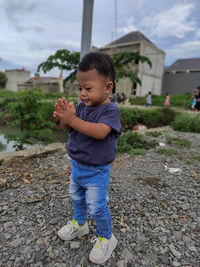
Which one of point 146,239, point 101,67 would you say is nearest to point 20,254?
point 146,239

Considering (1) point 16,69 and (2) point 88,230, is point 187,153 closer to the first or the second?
(2) point 88,230

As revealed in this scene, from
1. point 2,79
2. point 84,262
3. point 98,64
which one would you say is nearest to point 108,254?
point 84,262

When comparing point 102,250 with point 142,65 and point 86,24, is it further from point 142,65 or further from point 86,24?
point 142,65

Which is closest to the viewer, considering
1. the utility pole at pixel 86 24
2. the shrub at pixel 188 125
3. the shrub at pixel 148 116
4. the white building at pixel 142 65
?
the utility pole at pixel 86 24

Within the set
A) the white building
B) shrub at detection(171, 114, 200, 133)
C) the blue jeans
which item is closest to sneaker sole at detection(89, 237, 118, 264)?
the blue jeans

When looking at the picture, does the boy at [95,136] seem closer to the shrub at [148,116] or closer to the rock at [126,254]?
the rock at [126,254]

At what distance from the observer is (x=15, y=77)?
37.8m

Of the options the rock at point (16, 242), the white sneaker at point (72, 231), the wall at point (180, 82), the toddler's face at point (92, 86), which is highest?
the wall at point (180, 82)

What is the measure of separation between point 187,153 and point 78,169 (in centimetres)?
343

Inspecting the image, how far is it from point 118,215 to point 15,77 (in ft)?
138

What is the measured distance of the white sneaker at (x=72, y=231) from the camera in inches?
63.7

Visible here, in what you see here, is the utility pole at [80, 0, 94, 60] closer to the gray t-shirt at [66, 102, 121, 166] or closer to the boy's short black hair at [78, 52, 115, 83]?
the boy's short black hair at [78, 52, 115, 83]

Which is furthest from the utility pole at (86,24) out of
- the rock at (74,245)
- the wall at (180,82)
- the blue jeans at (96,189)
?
the wall at (180,82)

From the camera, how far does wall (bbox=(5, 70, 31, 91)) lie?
123 ft
